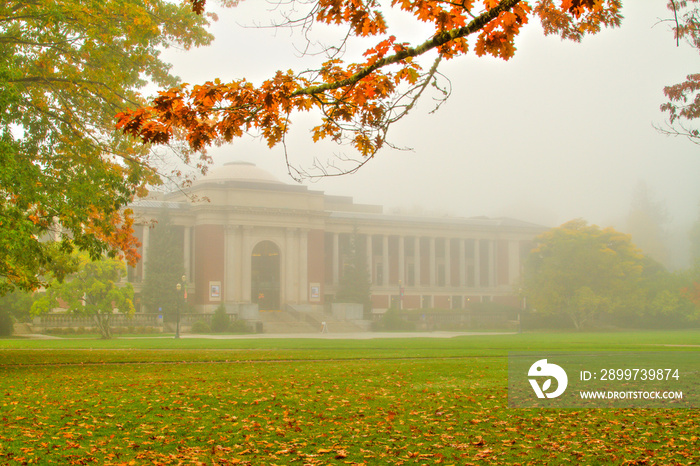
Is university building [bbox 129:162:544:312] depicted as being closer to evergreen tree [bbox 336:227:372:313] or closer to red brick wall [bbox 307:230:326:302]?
red brick wall [bbox 307:230:326:302]

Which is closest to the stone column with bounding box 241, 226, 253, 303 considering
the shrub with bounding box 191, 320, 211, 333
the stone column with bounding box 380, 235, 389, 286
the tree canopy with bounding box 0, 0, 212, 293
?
the shrub with bounding box 191, 320, 211, 333

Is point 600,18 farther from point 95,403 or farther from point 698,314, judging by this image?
point 698,314

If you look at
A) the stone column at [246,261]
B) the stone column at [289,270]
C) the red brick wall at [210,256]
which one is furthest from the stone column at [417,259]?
the red brick wall at [210,256]

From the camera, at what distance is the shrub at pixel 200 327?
56184 millimetres

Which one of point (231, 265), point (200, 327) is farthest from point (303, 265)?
point (200, 327)

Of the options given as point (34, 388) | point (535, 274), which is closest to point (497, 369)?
point (34, 388)

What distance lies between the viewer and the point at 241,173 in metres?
82.3

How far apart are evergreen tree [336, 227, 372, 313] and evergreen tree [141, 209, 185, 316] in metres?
19.0

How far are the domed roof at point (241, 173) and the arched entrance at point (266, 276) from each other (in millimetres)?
8512

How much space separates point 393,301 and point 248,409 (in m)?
77.4

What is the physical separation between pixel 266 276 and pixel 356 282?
1406cm

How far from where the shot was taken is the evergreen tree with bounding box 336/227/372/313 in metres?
73.9

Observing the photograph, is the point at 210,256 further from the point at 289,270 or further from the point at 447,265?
the point at 447,265

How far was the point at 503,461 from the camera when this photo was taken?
289 inches
